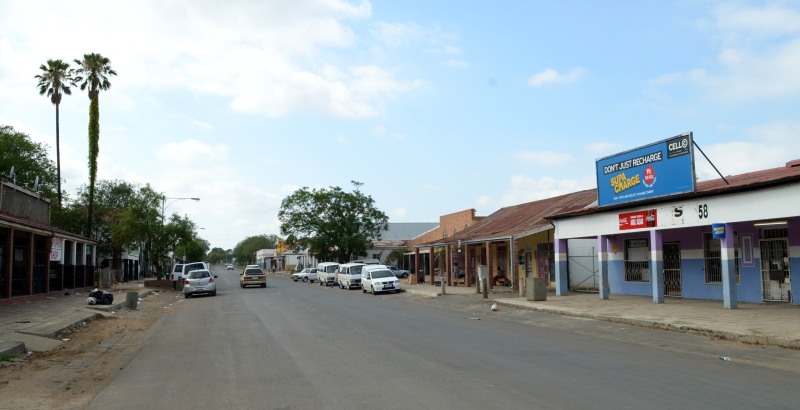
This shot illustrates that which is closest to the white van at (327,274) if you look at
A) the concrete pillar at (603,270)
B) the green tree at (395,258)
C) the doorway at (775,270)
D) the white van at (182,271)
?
the white van at (182,271)

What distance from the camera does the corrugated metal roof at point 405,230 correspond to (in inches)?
3219

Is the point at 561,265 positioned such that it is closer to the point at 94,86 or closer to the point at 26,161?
the point at 94,86

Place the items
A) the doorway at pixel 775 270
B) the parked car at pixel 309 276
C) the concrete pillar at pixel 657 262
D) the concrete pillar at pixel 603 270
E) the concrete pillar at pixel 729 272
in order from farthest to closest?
the parked car at pixel 309 276
the concrete pillar at pixel 603 270
the concrete pillar at pixel 657 262
the doorway at pixel 775 270
the concrete pillar at pixel 729 272

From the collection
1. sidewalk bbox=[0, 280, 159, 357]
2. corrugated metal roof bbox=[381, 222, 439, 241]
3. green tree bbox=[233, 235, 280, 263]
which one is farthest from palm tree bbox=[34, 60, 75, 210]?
green tree bbox=[233, 235, 280, 263]

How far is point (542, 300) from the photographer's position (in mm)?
23859

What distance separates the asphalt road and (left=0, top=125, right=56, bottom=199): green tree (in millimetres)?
45372

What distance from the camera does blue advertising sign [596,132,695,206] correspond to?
776 inches

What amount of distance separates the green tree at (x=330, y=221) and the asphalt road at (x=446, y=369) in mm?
50260

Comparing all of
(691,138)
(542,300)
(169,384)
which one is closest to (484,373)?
(169,384)

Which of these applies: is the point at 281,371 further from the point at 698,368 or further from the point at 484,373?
the point at 698,368

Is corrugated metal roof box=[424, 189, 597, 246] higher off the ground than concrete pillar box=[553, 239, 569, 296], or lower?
higher

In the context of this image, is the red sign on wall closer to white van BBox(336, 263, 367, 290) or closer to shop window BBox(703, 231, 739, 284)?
shop window BBox(703, 231, 739, 284)

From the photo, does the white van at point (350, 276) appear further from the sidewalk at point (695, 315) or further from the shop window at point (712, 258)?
the shop window at point (712, 258)

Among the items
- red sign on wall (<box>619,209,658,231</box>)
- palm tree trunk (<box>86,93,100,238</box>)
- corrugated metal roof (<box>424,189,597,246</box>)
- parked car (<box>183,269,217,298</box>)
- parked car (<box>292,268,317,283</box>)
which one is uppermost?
palm tree trunk (<box>86,93,100,238</box>)
